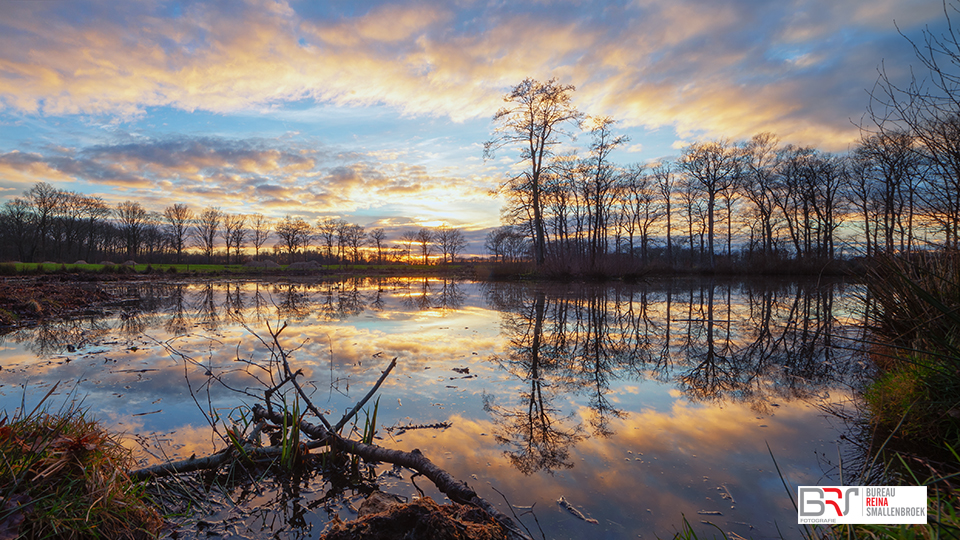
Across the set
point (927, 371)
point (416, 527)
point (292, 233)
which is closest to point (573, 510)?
point (416, 527)

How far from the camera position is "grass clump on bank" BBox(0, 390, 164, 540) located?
1.67 m

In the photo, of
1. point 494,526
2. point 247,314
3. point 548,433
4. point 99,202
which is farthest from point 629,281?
point 99,202

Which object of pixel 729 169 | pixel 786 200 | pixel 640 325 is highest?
pixel 729 169

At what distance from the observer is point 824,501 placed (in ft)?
6.31

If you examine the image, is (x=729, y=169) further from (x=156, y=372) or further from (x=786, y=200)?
(x=156, y=372)

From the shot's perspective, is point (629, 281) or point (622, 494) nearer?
point (622, 494)

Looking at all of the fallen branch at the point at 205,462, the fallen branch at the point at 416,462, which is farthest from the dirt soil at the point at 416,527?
the fallen branch at the point at 205,462

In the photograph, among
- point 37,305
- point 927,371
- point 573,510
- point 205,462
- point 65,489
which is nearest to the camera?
point 65,489

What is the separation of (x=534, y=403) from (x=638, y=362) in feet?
8.03

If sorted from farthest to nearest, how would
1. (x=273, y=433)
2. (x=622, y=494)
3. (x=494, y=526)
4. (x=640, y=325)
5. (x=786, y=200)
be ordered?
(x=786, y=200)
(x=640, y=325)
(x=273, y=433)
(x=622, y=494)
(x=494, y=526)

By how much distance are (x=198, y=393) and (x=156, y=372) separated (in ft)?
4.34

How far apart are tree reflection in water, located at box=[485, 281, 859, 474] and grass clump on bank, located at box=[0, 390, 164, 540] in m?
2.28

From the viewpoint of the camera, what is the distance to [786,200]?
36406mm

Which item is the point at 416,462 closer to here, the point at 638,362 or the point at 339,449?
the point at 339,449
